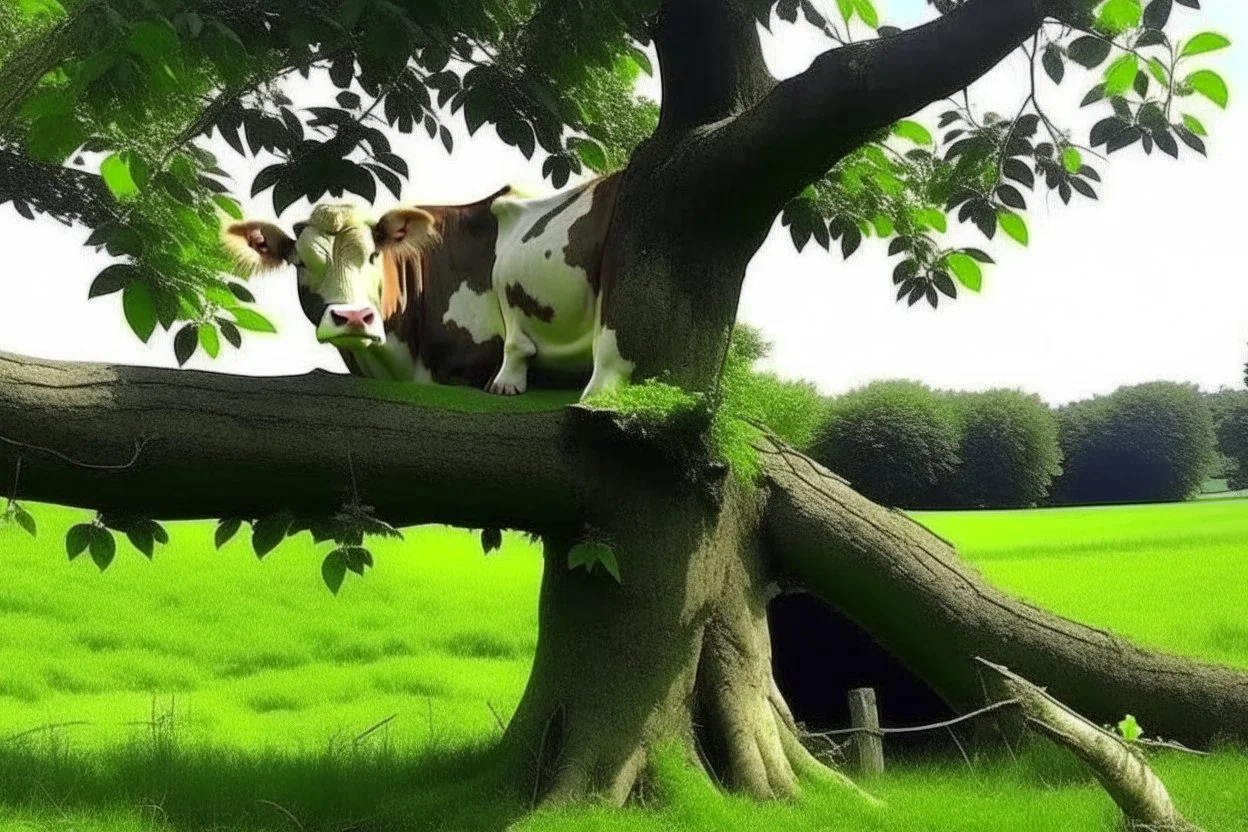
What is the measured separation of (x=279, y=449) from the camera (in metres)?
3.92

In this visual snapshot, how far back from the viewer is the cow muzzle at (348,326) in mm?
4305

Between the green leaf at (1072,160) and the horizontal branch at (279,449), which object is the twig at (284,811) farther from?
the green leaf at (1072,160)

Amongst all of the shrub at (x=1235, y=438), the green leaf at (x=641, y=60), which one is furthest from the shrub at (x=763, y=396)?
the shrub at (x=1235, y=438)

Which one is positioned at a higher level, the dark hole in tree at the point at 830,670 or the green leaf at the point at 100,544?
the green leaf at the point at 100,544

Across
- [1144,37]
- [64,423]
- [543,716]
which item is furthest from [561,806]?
[1144,37]

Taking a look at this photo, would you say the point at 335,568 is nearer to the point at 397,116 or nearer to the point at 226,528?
the point at 226,528

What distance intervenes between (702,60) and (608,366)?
1.38 m

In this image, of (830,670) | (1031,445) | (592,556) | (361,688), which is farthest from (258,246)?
(1031,445)

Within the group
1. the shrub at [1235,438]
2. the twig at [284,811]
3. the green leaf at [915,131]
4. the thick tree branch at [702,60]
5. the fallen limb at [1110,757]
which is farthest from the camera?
the shrub at [1235,438]

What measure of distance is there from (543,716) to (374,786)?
0.81 meters

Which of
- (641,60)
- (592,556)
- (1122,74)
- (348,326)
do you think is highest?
(641,60)

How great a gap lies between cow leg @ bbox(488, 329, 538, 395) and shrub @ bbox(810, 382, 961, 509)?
81.9 ft

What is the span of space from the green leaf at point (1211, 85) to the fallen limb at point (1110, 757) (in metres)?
2.18

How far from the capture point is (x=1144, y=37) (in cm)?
398
